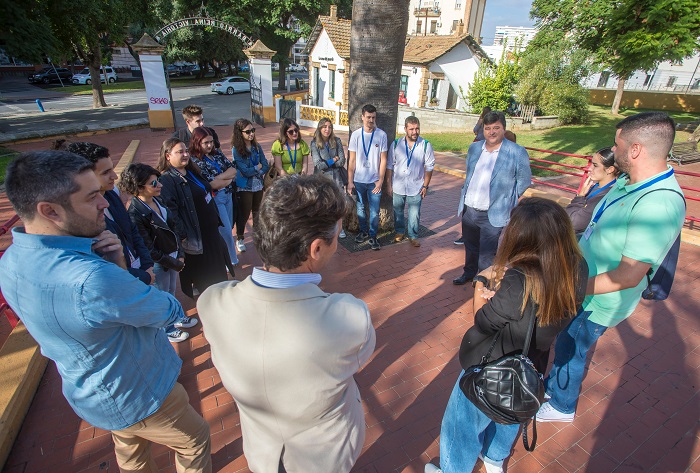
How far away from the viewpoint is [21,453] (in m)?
2.47

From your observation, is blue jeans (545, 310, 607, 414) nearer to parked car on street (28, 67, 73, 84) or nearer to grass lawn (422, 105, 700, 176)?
→ grass lawn (422, 105, 700, 176)

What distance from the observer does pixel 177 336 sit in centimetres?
349

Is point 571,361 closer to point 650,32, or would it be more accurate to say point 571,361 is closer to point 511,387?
point 511,387

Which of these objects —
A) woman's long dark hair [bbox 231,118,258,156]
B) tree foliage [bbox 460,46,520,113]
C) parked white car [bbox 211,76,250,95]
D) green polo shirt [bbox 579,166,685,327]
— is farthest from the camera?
parked white car [bbox 211,76,250,95]

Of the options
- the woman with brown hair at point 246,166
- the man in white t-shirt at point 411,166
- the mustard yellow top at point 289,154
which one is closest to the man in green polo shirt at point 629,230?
the man in white t-shirt at point 411,166

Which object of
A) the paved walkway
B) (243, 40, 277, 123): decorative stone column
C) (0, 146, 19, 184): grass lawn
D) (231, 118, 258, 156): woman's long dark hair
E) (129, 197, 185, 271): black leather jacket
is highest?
(243, 40, 277, 123): decorative stone column

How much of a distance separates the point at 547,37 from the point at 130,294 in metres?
27.4

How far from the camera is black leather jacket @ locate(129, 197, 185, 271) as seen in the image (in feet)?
9.55

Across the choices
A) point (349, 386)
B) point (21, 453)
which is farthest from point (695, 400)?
point (21, 453)

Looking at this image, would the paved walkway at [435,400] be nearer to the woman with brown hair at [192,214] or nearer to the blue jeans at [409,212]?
the woman with brown hair at [192,214]

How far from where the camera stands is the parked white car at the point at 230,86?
27906mm

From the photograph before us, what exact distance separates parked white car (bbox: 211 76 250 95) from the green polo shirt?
30.2 meters

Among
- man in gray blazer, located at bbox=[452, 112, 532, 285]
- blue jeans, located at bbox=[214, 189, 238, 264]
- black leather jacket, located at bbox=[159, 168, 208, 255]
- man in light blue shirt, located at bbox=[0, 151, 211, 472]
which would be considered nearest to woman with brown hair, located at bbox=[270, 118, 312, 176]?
blue jeans, located at bbox=[214, 189, 238, 264]

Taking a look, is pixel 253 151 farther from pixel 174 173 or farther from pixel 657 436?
pixel 657 436
